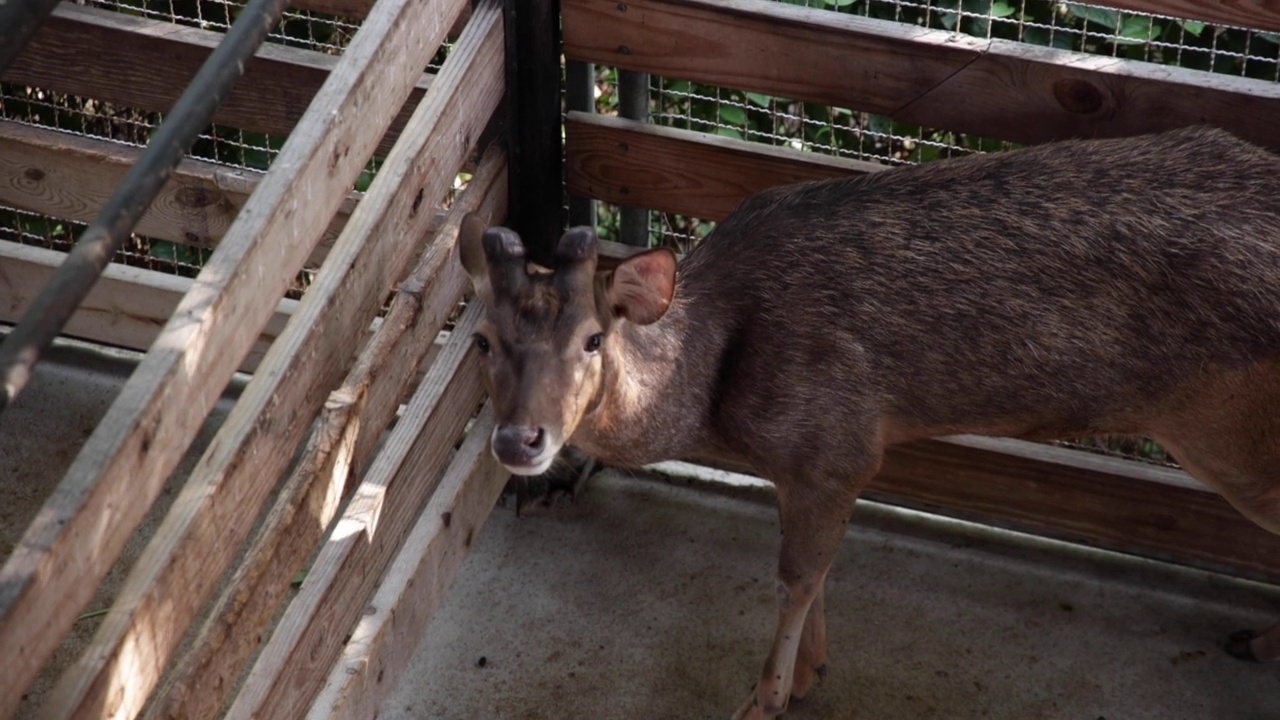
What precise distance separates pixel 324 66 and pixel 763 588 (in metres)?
2.29

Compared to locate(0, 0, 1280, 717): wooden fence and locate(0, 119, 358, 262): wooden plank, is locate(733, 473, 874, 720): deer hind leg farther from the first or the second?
locate(0, 119, 358, 262): wooden plank

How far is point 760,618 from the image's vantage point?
5160 mm

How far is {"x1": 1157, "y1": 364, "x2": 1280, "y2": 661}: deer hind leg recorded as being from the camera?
Answer: 13.6ft

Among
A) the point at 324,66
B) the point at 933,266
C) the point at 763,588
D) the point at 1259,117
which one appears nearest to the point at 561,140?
the point at 324,66

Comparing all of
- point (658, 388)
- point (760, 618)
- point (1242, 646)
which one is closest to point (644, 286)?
point (658, 388)

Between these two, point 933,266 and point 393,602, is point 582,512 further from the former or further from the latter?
point 933,266

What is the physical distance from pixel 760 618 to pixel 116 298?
8.74ft

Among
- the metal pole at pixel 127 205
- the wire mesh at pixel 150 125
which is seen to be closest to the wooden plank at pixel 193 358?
the metal pole at pixel 127 205

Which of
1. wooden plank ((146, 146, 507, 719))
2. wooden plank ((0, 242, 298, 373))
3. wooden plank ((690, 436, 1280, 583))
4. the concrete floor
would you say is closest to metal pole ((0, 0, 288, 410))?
wooden plank ((146, 146, 507, 719))

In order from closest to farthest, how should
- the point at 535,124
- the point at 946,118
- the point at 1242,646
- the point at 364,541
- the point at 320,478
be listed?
the point at 320,478 → the point at 364,541 → the point at 946,118 → the point at 535,124 → the point at 1242,646

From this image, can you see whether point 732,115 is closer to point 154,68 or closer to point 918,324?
point 918,324

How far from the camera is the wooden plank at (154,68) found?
4980 mm

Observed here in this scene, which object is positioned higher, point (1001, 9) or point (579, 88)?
point (1001, 9)

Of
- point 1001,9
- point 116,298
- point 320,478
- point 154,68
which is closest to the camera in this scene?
point 320,478
